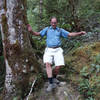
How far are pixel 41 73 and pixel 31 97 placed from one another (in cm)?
93

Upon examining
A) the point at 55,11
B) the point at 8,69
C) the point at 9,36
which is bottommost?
the point at 8,69

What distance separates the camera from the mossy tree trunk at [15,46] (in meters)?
4.75

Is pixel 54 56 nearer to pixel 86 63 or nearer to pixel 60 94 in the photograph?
pixel 60 94

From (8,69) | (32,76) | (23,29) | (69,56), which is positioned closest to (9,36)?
(23,29)

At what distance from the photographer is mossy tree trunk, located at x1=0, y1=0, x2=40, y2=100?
4.75 m

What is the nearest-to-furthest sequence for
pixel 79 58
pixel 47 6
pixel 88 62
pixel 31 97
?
pixel 31 97
pixel 88 62
pixel 79 58
pixel 47 6

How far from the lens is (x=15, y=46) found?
16.0ft

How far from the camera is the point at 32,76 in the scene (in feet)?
17.1

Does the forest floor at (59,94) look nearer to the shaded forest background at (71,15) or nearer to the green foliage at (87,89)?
the green foliage at (87,89)

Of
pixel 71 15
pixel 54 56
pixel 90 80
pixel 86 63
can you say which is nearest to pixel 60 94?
pixel 90 80

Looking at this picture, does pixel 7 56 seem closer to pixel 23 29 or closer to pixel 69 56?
pixel 23 29

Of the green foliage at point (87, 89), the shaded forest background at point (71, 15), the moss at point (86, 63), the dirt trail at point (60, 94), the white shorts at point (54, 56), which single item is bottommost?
the dirt trail at point (60, 94)

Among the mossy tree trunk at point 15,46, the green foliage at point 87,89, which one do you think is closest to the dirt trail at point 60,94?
the green foliage at point 87,89

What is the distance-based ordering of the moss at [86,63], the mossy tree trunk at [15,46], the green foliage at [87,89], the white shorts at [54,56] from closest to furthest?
the green foliage at [87,89] → the mossy tree trunk at [15,46] → the moss at [86,63] → the white shorts at [54,56]
